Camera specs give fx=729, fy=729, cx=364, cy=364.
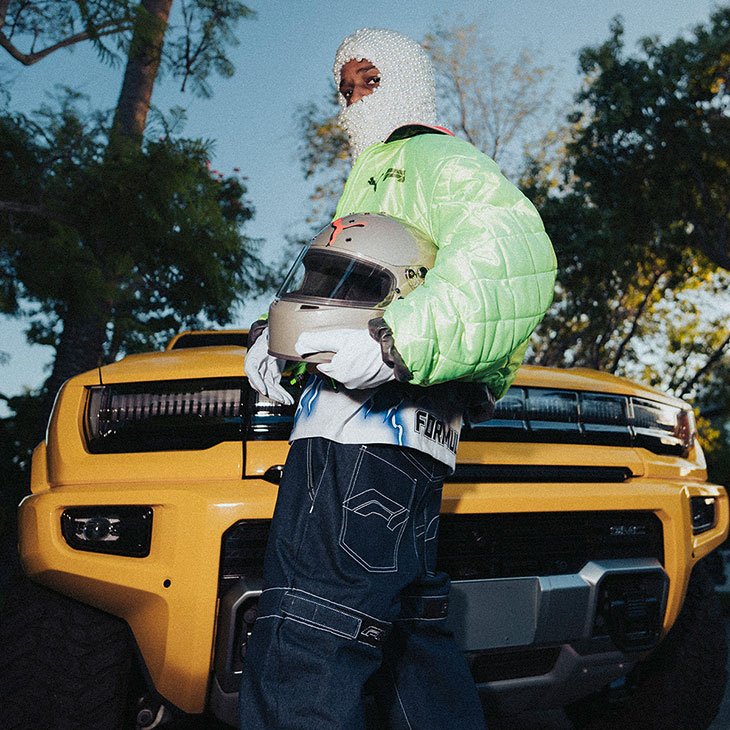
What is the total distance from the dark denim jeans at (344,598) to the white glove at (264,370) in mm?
183

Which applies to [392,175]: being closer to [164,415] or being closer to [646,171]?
[164,415]

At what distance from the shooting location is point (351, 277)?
1.39m

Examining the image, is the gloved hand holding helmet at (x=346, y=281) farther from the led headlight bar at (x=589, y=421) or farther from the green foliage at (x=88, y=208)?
the green foliage at (x=88, y=208)

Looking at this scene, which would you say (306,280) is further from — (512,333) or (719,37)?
(719,37)

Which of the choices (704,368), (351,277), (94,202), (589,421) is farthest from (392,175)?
(704,368)

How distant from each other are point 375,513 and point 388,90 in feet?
3.25

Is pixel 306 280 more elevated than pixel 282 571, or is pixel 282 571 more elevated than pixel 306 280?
pixel 306 280

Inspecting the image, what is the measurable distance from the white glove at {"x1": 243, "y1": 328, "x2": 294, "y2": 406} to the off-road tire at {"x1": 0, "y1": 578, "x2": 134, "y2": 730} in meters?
0.76

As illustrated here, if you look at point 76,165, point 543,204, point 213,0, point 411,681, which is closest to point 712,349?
point 543,204

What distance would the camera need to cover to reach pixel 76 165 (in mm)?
4906

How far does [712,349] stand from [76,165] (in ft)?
63.3

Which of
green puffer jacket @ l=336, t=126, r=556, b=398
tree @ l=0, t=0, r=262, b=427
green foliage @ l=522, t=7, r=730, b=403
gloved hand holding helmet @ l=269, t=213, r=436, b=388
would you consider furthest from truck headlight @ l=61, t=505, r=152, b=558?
green foliage @ l=522, t=7, r=730, b=403

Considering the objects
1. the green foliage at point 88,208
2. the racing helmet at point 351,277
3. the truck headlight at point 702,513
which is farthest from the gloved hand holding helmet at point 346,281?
the green foliage at point 88,208

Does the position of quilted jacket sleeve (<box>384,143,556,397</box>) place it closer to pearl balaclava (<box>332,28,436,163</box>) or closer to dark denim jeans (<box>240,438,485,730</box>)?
dark denim jeans (<box>240,438,485,730</box>)
